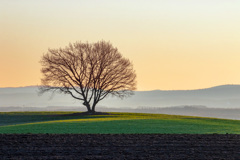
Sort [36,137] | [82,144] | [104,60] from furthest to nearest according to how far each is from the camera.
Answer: [104,60], [36,137], [82,144]

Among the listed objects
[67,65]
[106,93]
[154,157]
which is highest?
[67,65]

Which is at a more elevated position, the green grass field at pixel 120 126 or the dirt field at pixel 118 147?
the green grass field at pixel 120 126

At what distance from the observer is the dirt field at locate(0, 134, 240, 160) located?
18719 millimetres

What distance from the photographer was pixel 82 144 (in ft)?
72.1

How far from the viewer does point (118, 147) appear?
68.5 feet

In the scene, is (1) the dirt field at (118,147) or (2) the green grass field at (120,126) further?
(2) the green grass field at (120,126)

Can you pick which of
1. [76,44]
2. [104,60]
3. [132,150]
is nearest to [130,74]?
[104,60]

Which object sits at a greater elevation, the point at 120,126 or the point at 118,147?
the point at 120,126

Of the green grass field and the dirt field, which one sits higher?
the green grass field

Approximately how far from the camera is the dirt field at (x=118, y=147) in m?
18.7

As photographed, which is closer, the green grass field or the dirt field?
the dirt field

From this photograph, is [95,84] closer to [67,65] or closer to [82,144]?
[67,65]

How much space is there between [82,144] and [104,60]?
38279mm

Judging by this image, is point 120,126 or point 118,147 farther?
point 120,126
